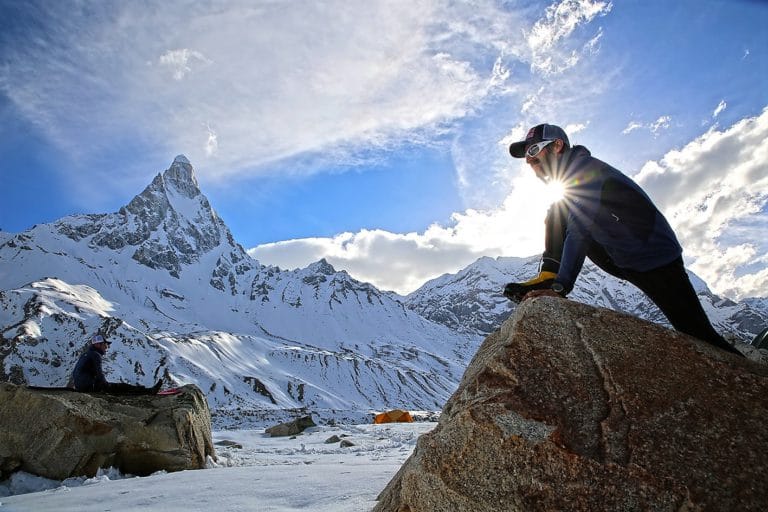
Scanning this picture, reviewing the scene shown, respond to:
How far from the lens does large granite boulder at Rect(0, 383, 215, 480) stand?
27.0 ft

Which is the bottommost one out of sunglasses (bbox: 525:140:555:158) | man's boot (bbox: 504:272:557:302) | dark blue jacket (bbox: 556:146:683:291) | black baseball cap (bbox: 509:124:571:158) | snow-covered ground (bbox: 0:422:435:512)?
snow-covered ground (bbox: 0:422:435:512)

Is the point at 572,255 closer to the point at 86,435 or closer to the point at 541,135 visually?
the point at 541,135

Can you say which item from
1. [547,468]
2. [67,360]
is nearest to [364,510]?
[547,468]

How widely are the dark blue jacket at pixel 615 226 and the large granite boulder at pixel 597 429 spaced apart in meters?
0.70

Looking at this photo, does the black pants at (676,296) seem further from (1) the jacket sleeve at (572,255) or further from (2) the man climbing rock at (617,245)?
(1) the jacket sleeve at (572,255)

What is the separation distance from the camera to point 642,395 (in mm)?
3289

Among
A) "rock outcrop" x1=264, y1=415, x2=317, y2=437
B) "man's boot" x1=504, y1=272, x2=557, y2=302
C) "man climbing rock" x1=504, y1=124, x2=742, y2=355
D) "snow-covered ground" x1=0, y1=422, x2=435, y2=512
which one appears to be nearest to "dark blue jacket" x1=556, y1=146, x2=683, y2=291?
"man climbing rock" x1=504, y1=124, x2=742, y2=355

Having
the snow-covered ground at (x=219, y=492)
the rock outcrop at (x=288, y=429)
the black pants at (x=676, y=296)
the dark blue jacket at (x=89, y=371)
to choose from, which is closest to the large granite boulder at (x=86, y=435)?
the snow-covered ground at (x=219, y=492)

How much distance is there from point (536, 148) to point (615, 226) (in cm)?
115

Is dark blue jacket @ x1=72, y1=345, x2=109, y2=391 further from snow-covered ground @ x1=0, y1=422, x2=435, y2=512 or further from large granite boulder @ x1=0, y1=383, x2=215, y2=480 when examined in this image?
snow-covered ground @ x1=0, y1=422, x2=435, y2=512

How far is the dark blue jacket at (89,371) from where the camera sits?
1102 cm

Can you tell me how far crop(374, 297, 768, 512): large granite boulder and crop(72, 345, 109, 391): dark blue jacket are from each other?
9.74 metres

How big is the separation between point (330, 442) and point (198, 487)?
10.5 m

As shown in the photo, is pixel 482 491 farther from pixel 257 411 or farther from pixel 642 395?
pixel 257 411
